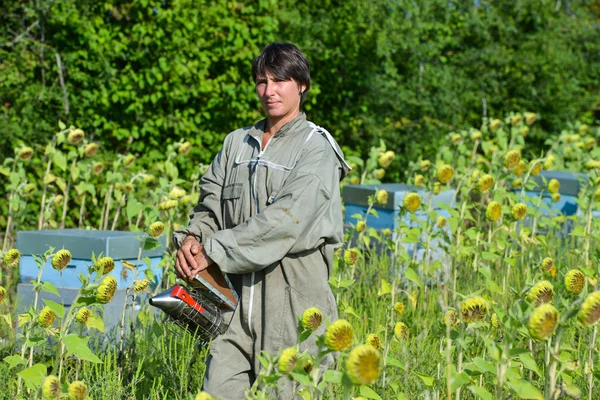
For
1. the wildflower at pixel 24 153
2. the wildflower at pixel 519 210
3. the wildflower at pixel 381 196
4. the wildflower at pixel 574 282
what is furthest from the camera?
the wildflower at pixel 24 153

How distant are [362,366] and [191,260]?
0.97 m

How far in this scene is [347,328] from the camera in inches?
71.5

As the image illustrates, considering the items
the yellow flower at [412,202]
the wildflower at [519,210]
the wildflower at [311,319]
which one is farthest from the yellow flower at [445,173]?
the wildflower at [311,319]

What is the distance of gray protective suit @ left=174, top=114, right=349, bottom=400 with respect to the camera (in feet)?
8.10

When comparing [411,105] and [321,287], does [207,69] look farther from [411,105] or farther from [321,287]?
[321,287]

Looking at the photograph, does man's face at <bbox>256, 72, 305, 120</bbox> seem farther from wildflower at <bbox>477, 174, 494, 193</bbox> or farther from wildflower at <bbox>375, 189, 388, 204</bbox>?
wildflower at <bbox>375, 189, 388, 204</bbox>

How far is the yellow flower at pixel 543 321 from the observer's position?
1810 mm

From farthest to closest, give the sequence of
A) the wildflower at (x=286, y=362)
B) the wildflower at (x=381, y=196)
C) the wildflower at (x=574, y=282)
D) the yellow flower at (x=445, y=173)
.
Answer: the wildflower at (x=381, y=196) → the yellow flower at (x=445, y=173) → the wildflower at (x=574, y=282) → the wildflower at (x=286, y=362)

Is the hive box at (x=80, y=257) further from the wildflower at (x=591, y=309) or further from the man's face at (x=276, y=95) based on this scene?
the wildflower at (x=591, y=309)

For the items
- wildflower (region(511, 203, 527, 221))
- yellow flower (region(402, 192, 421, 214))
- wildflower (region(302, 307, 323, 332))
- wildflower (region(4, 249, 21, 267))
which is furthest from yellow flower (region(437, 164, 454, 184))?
wildflower (region(302, 307, 323, 332))

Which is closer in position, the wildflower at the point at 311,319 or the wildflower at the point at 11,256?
the wildflower at the point at 311,319

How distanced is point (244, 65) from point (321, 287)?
4981mm

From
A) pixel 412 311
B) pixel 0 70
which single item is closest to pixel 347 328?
pixel 412 311

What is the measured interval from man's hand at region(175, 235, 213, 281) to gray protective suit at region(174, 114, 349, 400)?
50 mm
